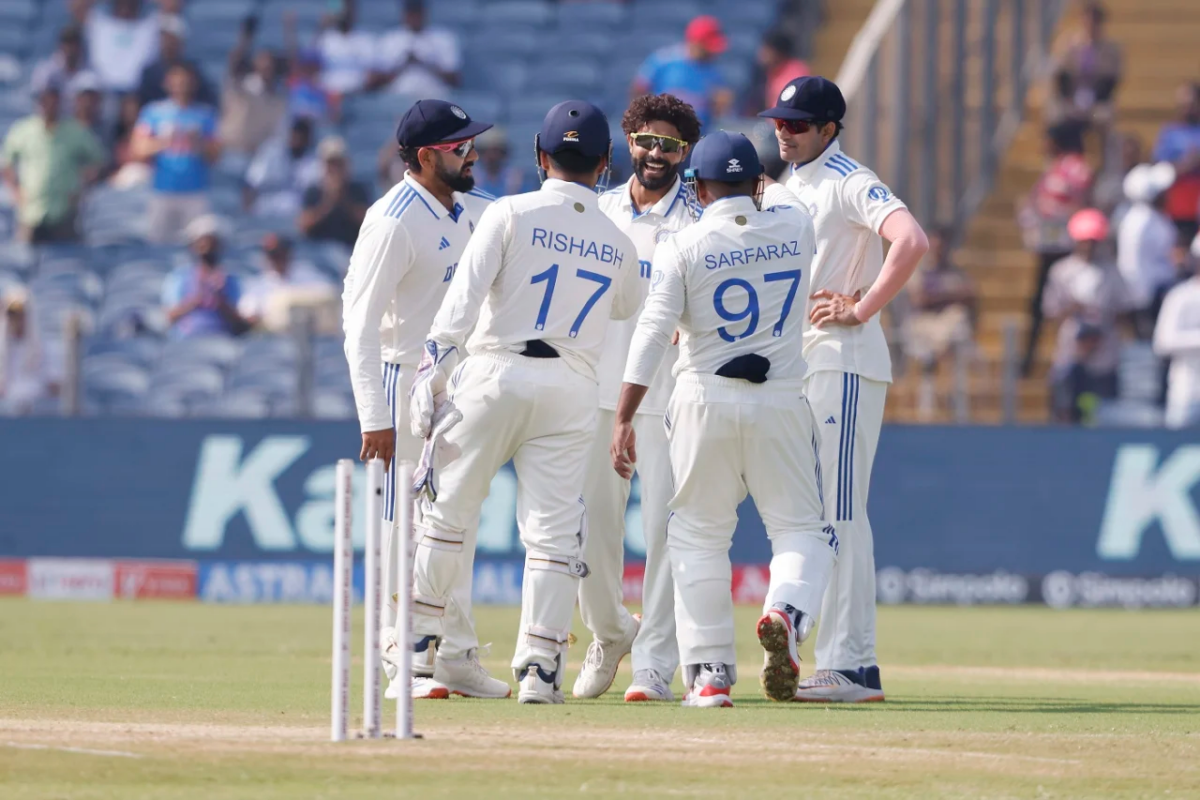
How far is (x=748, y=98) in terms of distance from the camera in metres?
20.5

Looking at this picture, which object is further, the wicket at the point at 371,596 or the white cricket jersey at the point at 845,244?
the white cricket jersey at the point at 845,244

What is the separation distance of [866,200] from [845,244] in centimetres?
27

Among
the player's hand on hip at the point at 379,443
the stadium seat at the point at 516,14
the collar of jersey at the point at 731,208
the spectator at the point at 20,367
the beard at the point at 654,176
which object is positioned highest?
the stadium seat at the point at 516,14

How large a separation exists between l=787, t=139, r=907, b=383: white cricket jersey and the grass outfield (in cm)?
149

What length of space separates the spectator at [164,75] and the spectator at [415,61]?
1751 millimetres

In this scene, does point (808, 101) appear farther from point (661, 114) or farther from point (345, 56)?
point (345, 56)

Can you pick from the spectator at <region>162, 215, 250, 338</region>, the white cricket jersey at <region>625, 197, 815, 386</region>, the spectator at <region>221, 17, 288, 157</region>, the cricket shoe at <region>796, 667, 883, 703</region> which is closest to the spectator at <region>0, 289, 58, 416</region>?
the spectator at <region>162, 215, 250, 338</region>

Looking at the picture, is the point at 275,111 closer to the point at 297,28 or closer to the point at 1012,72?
the point at 297,28

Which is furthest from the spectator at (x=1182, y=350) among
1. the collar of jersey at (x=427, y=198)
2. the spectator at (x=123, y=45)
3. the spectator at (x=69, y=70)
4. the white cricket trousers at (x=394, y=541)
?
the spectator at (x=69, y=70)

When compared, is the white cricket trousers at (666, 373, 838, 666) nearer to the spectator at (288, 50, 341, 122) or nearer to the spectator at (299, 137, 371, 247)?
the spectator at (299, 137, 371, 247)

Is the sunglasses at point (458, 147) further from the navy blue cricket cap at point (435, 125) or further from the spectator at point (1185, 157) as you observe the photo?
the spectator at point (1185, 157)

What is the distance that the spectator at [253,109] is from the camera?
21.2 m

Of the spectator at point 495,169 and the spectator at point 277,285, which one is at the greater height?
the spectator at point 495,169

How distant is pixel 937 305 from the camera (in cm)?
1764
